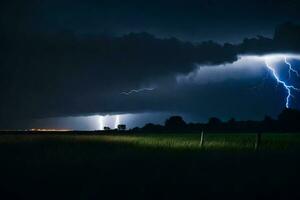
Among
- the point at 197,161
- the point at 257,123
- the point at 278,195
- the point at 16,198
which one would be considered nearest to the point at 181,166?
the point at 197,161

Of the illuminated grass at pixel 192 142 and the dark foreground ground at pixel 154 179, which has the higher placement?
the illuminated grass at pixel 192 142

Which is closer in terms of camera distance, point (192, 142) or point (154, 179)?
point (154, 179)

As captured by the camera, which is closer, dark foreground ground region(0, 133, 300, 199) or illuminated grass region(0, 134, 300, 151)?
dark foreground ground region(0, 133, 300, 199)

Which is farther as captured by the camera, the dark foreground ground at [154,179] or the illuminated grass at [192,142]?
the illuminated grass at [192,142]

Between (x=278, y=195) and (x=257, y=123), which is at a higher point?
(x=257, y=123)

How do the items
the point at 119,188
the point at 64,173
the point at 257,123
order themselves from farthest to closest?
the point at 257,123 → the point at 64,173 → the point at 119,188

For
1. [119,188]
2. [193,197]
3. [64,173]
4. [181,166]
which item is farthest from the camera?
[181,166]

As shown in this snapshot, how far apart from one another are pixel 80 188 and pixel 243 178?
4.53m

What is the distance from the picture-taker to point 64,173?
13898 mm

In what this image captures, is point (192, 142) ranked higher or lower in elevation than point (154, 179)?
higher

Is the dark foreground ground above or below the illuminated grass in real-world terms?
below

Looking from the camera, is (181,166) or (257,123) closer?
(181,166)

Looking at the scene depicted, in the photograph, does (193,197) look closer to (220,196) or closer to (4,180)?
(220,196)

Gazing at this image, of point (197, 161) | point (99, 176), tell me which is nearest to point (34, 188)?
point (99, 176)
